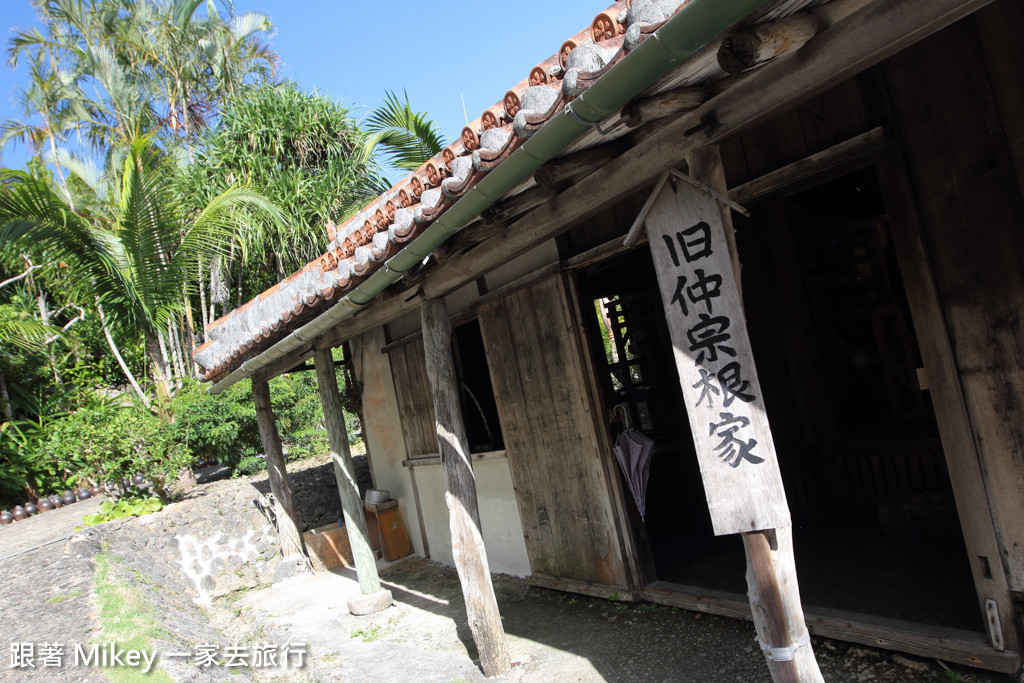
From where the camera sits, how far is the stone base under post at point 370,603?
612 centimetres

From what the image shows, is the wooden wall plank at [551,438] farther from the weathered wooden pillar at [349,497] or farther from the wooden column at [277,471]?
the wooden column at [277,471]

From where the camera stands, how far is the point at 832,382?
5.98 meters

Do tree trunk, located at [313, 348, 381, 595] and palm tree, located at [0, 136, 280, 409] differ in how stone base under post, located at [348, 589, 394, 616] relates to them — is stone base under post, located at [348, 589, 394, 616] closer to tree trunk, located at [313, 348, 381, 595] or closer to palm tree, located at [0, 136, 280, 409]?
tree trunk, located at [313, 348, 381, 595]

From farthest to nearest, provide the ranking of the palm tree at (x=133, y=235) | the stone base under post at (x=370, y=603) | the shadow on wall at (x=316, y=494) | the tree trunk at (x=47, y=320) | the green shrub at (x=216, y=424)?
the tree trunk at (x=47, y=320), the green shrub at (x=216, y=424), the shadow on wall at (x=316, y=494), the palm tree at (x=133, y=235), the stone base under post at (x=370, y=603)

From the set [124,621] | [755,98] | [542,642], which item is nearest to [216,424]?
[124,621]

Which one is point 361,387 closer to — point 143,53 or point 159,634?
point 159,634

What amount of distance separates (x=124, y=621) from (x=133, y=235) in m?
6.19

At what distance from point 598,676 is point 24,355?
13.2m

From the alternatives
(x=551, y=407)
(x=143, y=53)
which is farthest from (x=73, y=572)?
(x=143, y=53)

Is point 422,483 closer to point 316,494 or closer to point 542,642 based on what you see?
point 542,642

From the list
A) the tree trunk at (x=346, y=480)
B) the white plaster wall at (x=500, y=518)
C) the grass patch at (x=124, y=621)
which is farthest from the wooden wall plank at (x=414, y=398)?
the grass patch at (x=124, y=621)

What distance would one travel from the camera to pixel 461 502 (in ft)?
14.2

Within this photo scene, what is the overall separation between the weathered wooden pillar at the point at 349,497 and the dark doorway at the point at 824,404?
8.35 feet

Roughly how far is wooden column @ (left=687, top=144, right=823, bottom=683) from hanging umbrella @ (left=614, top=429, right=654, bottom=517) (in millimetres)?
2155
